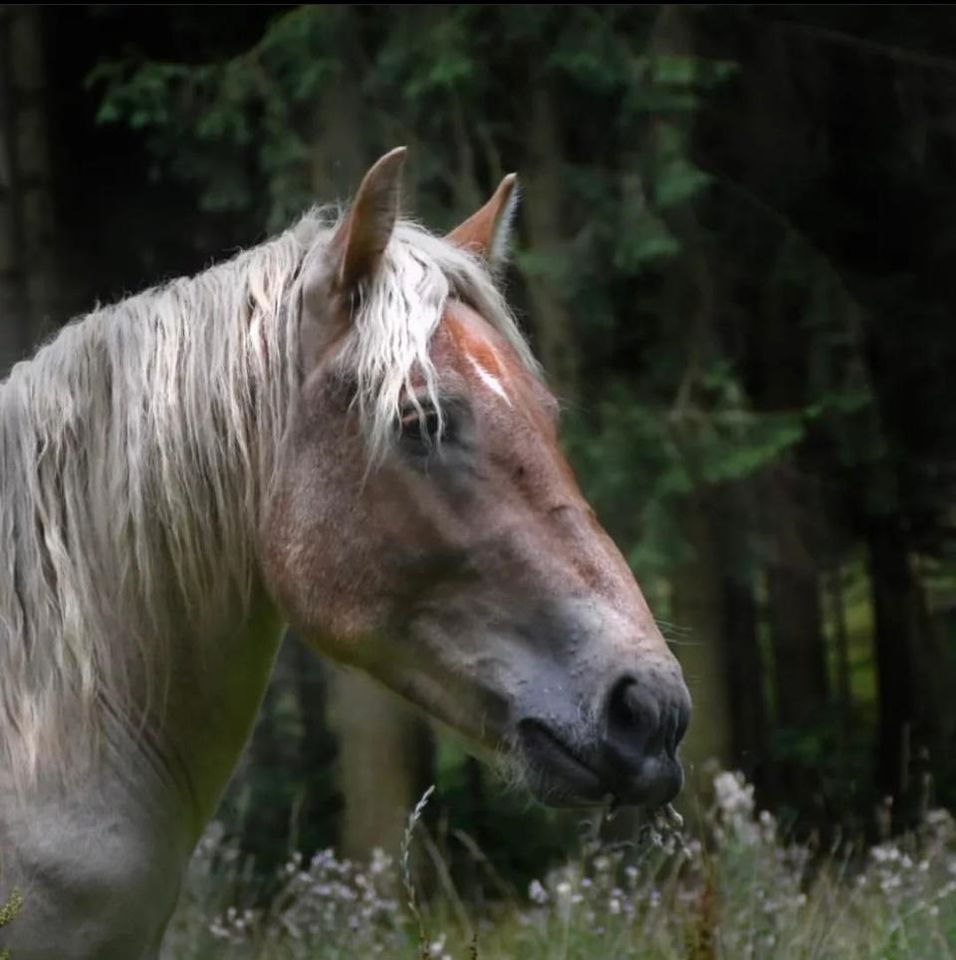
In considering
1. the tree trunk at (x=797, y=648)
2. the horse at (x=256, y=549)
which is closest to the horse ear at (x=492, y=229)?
the horse at (x=256, y=549)

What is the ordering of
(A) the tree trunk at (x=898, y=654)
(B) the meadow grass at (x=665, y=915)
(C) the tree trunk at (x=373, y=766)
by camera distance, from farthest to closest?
(A) the tree trunk at (x=898, y=654) < (C) the tree trunk at (x=373, y=766) < (B) the meadow grass at (x=665, y=915)

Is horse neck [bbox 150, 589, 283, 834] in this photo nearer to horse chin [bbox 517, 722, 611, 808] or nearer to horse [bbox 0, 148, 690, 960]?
horse [bbox 0, 148, 690, 960]

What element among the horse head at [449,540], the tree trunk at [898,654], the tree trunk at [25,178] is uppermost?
the tree trunk at [25,178]

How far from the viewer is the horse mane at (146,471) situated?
2570 mm

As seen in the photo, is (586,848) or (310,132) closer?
(586,848)

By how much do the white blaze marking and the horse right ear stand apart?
24 cm

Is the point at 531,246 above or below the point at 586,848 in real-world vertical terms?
above

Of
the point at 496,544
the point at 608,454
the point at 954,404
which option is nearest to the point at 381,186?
the point at 496,544

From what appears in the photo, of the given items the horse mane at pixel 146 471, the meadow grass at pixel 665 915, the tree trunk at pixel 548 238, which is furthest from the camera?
the tree trunk at pixel 548 238

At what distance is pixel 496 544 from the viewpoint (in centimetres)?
248

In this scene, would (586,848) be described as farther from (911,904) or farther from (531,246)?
(531,246)

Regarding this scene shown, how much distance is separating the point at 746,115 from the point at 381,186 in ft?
20.1

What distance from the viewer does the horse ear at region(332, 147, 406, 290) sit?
2.58m

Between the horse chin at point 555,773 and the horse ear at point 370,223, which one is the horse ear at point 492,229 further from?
the horse chin at point 555,773
